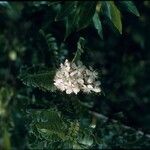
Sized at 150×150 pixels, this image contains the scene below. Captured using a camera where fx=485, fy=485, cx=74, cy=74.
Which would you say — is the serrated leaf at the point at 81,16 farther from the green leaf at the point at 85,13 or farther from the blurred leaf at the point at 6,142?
the blurred leaf at the point at 6,142

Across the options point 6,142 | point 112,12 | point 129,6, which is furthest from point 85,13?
point 6,142

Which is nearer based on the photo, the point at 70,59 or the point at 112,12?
the point at 112,12

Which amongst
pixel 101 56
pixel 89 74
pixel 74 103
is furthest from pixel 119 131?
pixel 101 56

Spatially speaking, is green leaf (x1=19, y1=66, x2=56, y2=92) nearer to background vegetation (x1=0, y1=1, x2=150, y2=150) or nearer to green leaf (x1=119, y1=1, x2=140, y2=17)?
background vegetation (x1=0, y1=1, x2=150, y2=150)

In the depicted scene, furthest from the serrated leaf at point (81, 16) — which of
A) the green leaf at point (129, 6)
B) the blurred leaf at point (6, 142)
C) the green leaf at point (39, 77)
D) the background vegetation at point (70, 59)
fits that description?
the blurred leaf at point (6, 142)

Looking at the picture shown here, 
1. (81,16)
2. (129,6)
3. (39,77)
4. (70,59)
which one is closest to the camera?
(81,16)

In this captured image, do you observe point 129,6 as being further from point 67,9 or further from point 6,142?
point 6,142

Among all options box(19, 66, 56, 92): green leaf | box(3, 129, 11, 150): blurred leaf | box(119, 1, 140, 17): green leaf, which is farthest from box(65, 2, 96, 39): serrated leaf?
box(3, 129, 11, 150): blurred leaf
